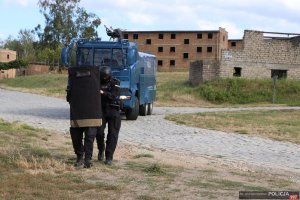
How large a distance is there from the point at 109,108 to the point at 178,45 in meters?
80.7

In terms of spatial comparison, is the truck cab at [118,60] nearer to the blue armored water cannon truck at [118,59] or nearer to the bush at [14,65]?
the blue armored water cannon truck at [118,59]

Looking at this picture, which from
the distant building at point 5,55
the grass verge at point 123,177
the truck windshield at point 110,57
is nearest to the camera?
the grass verge at point 123,177

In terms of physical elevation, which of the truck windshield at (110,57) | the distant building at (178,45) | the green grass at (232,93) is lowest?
the green grass at (232,93)

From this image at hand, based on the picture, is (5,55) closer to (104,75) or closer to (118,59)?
(118,59)

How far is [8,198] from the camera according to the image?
6672 mm

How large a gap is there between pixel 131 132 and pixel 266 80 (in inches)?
1019

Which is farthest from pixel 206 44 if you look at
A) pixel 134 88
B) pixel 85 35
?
pixel 134 88

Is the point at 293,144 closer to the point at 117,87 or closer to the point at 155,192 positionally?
the point at 117,87

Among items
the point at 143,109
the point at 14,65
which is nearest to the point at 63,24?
the point at 14,65

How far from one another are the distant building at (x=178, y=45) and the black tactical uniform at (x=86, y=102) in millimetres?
79716

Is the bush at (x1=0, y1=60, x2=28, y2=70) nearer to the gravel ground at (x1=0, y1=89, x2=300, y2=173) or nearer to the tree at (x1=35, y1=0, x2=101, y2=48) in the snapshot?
the tree at (x1=35, y1=0, x2=101, y2=48)

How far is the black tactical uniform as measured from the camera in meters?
8.91

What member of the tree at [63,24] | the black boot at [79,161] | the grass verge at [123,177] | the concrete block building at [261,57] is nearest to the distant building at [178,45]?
the tree at [63,24]

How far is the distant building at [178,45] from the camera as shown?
291 feet
